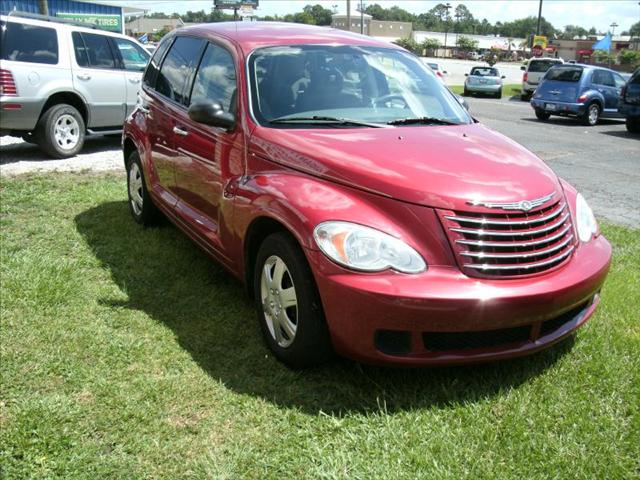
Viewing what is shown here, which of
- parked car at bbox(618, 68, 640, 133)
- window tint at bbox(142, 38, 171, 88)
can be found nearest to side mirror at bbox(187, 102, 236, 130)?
window tint at bbox(142, 38, 171, 88)

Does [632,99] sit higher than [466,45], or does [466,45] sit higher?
[466,45]

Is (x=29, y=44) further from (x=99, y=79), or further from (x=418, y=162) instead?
(x=418, y=162)

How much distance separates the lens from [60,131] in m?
8.79

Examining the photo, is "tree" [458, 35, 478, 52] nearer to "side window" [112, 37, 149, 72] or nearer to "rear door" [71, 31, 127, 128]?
"side window" [112, 37, 149, 72]

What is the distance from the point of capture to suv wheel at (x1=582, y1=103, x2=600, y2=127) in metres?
16.6

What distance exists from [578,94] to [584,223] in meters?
14.7

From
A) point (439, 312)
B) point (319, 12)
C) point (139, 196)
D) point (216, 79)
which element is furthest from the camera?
point (319, 12)

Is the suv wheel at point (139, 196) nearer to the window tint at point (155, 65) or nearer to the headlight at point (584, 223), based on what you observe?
the window tint at point (155, 65)

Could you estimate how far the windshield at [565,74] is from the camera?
16.9 metres

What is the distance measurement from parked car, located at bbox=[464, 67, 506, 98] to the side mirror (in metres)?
25.6

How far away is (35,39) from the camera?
8.55m

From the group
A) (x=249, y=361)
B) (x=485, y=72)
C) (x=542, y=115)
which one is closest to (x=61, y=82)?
(x=249, y=361)

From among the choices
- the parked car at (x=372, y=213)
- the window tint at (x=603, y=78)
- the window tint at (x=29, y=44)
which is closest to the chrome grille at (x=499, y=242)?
the parked car at (x=372, y=213)

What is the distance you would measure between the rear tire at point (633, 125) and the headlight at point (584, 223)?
42.2 feet
